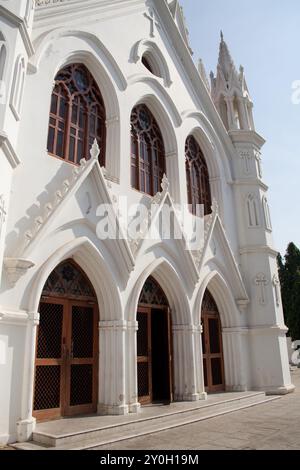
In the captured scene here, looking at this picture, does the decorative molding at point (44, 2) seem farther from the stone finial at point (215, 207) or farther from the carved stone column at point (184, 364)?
the carved stone column at point (184, 364)

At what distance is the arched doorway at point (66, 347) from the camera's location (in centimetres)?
671

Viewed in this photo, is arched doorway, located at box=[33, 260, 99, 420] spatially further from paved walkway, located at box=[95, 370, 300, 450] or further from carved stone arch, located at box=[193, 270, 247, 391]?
carved stone arch, located at box=[193, 270, 247, 391]

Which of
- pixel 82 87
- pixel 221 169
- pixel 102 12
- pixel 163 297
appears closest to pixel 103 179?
pixel 82 87

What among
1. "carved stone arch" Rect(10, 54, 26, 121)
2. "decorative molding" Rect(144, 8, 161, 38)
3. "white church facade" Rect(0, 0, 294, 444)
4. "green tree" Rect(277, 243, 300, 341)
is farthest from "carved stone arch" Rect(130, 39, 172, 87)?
Answer: "green tree" Rect(277, 243, 300, 341)

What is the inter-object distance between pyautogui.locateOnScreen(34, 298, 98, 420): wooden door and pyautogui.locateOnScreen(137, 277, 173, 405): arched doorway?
55.4 inches

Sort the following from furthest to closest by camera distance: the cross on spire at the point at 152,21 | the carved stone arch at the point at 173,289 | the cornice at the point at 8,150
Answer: the cross on spire at the point at 152,21
the carved stone arch at the point at 173,289
the cornice at the point at 8,150

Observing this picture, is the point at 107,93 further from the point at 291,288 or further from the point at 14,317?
the point at 291,288

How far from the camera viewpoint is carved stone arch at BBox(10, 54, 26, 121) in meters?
6.18

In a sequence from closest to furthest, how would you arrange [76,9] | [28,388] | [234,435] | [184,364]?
[28,388]
[234,435]
[76,9]
[184,364]

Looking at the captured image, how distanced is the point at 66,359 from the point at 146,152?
5764 mm

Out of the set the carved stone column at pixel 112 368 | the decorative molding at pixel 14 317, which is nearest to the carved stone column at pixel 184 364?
the carved stone column at pixel 112 368

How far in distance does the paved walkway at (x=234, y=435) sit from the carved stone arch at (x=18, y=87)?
17.2ft

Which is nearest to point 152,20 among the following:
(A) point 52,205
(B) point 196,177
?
(B) point 196,177

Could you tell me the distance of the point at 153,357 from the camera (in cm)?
894
